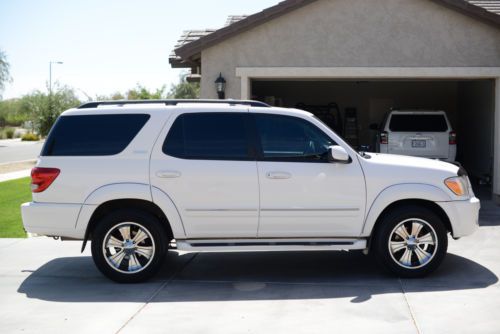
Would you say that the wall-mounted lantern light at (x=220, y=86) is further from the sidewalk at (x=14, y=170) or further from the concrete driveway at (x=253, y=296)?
the sidewalk at (x=14, y=170)

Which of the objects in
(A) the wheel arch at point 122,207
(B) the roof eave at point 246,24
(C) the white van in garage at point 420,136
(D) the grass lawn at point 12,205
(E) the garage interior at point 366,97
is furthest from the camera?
(E) the garage interior at point 366,97

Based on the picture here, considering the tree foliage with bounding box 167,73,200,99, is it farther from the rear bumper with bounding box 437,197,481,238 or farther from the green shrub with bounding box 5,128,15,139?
the rear bumper with bounding box 437,197,481,238

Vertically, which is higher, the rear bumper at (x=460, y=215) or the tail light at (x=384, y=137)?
the tail light at (x=384, y=137)

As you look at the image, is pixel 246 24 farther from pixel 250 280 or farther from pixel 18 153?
pixel 18 153

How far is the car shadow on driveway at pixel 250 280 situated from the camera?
6.98 meters

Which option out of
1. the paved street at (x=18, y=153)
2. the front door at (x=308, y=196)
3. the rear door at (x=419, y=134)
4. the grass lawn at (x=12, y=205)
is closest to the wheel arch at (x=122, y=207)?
the front door at (x=308, y=196)

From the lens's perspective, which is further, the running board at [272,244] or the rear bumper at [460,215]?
the rear bumper at [460,215]

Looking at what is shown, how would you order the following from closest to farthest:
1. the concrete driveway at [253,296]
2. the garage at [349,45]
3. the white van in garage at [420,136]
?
the concrete driveway at [253,296] < the garage at [349,45] < the white van in garage at [420,136]

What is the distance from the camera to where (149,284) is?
24.5 feet

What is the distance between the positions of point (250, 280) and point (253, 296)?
73 cm

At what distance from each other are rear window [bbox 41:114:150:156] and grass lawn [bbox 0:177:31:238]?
365cm

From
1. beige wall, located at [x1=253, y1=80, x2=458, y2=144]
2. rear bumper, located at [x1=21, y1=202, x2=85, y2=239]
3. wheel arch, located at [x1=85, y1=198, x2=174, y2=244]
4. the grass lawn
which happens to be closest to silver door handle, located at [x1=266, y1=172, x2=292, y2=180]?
wheel arch, located at [x1=85, y1=198, x2=174, y2=244]

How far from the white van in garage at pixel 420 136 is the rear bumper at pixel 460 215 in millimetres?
7918

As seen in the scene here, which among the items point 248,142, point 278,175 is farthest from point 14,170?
point 278,175
